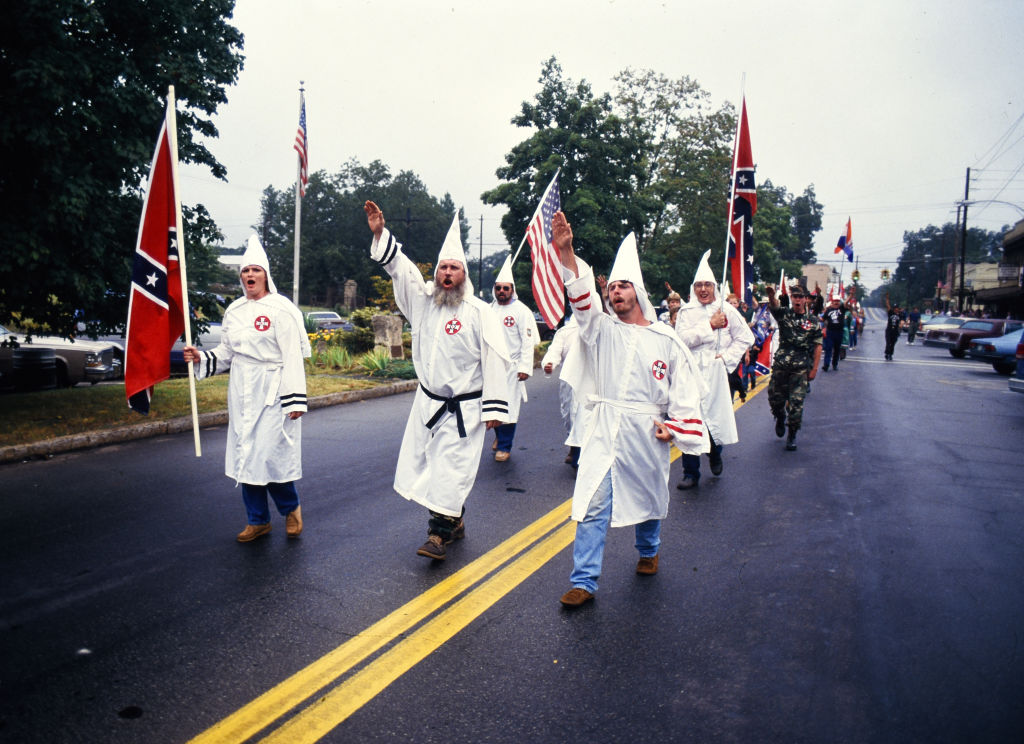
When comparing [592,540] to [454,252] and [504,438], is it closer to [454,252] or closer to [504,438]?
[454,252]

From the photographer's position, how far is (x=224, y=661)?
360 centimetres

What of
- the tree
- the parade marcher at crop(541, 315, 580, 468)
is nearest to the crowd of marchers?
the parade marcher at crop(541, 315, 580, 468)

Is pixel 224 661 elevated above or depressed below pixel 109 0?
below

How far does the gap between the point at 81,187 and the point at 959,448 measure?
33.4 ft

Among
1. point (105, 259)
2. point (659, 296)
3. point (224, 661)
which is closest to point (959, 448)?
point (224, 661)

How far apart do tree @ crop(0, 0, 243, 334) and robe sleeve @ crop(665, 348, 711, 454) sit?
6538 mm

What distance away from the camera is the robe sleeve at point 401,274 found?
5238mm

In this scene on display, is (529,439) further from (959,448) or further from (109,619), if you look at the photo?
(109,619)

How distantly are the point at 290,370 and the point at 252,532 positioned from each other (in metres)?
1.11

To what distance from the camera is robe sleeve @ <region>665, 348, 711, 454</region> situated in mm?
4512

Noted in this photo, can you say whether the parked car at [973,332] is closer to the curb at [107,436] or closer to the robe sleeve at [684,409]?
the curb at [107,436]

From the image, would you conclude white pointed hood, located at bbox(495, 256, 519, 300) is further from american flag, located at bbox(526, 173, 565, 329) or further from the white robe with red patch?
the white robe with red patch

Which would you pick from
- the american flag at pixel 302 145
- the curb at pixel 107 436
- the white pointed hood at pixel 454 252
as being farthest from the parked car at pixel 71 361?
the white pointed hood at pixel 454 252

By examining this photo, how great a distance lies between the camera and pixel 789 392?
9602mm
